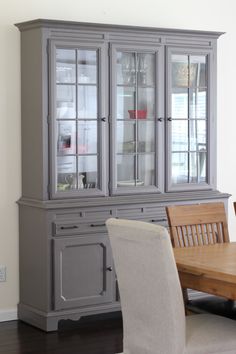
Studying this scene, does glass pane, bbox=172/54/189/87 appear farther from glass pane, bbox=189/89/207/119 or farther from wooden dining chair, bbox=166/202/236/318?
wooden dining chair, bbox=166/202/236/318

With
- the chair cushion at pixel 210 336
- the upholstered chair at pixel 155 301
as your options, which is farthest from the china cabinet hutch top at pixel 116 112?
the chair cushion at pixel 210 336

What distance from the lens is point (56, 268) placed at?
4.93 meters

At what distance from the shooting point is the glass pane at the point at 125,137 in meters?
5.27

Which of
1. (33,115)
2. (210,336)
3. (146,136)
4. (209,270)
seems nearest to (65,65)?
(33,115)

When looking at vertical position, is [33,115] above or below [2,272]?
above

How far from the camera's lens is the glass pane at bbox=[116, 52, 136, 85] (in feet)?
17.1

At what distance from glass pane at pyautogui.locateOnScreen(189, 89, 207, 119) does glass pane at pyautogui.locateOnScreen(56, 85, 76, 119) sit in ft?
3.25

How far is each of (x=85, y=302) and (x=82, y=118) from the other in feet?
4.10

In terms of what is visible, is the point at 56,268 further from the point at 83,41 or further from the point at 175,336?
the point at 175,336

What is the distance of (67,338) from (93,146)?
51.4 inches

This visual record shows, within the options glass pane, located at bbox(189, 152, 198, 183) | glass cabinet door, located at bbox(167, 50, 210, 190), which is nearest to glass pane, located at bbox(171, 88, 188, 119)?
glass cabinet door, located at bbox(167, 50, 210, 190)

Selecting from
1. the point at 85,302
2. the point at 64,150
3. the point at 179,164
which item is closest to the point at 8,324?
the point at 85,302

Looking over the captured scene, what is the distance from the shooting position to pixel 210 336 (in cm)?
329

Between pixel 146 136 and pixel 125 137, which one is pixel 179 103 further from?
pixel 125 137
